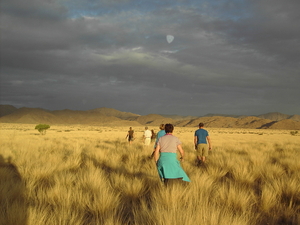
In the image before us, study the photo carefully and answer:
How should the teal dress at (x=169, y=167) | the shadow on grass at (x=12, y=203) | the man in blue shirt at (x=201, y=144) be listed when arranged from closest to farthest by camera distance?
the shadow on grass at (x=12, y=203) < the teal dress at (x=169, y=167) < the man in blue shirt at (x=201, y=144)

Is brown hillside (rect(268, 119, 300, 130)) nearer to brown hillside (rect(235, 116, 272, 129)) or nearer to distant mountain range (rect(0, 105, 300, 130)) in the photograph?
distant mountain range (rect(0, 105, 300, 130))

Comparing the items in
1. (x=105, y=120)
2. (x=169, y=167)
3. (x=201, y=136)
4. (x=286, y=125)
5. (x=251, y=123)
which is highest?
(x=105, y=120)

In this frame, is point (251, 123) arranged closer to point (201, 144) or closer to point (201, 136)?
point (201, 136)

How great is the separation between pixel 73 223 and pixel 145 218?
1102 millimetres

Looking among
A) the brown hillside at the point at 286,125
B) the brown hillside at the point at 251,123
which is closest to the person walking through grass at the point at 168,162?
the brown hillside at the point at 286,125

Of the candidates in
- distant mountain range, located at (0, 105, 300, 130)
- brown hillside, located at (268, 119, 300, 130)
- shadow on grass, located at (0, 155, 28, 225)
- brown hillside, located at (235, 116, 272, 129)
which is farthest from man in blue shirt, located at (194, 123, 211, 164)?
brown hillside, located at (235, 116, 272, 129)

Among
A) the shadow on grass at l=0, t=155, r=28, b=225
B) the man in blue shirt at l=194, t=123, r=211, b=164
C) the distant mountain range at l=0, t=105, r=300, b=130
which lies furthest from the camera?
the distant mountain range at l=0, t=105, r=300, b=130

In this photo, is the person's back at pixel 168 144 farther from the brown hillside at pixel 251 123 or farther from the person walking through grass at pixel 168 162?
the brown hillside at pixel 251 123

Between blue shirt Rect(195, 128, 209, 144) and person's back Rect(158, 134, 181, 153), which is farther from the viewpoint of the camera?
blue shirt Rect(195, 128, 209, 144)

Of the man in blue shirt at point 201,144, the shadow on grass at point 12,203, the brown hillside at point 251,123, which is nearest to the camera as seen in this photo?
the shadow on grass at point 12,203

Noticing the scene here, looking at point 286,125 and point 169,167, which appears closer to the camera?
point 169,167

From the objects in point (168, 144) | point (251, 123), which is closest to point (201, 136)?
point (168, 144)

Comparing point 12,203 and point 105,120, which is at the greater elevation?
point 105,120

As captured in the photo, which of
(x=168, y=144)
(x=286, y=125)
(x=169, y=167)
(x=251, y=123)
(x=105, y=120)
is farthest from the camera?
(x=105, y=120)
